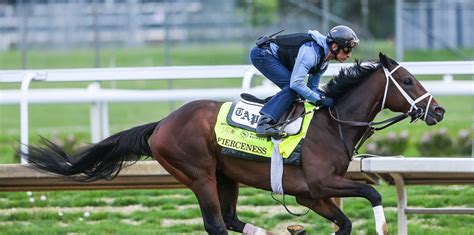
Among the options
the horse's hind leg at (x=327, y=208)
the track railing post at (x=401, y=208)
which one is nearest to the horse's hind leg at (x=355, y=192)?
the horse's hind leg at (x=327, y=208)

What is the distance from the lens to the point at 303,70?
268 inches

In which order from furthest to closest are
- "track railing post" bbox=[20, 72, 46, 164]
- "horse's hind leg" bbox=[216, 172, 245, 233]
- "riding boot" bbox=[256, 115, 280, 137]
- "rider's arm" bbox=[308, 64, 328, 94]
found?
"track railing post" bbox=[20, 72, 46, 164], "horse's hind leg" bbox=[216, 172, 245, 233], "rider's arm" bbox=[308, 64, 328, 94], "riding boot" bbox=[256, 115, 280, 137]

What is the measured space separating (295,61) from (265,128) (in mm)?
495

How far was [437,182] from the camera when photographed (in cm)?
766

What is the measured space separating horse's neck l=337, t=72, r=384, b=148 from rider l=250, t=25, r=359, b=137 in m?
0.12

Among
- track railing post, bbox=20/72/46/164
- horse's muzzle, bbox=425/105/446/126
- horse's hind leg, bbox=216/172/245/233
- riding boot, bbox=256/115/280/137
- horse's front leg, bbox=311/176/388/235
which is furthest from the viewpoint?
track railing post, bbox=20/72/46/164

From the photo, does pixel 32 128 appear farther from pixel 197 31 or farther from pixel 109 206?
pixel 109 206

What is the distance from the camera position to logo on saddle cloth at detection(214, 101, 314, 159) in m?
6.82

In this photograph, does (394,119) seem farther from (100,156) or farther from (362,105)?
(100,156)

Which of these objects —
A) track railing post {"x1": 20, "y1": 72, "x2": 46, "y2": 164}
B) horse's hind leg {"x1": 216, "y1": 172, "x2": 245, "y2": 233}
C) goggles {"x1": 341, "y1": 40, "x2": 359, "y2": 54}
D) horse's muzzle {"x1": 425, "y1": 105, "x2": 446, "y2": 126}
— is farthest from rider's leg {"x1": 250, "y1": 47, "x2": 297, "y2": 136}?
track railing post {"x1": 20, "y1": 72, "x2": 46, "y2": 164}

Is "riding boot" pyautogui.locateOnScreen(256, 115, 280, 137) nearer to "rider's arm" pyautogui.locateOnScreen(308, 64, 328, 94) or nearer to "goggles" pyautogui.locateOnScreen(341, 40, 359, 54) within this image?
"rider's arm" pyautogui.locateOnScreen(308, 64, 328, 94)

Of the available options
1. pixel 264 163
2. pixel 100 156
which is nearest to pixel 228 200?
pixel 264 163

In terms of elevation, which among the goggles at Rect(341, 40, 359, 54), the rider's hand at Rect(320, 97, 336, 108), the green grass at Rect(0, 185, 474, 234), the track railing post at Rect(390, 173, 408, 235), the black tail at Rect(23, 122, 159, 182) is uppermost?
the goggles at Rect(341, 40, 359, 54)

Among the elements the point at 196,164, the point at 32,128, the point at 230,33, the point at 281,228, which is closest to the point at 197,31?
the point at 230,33
